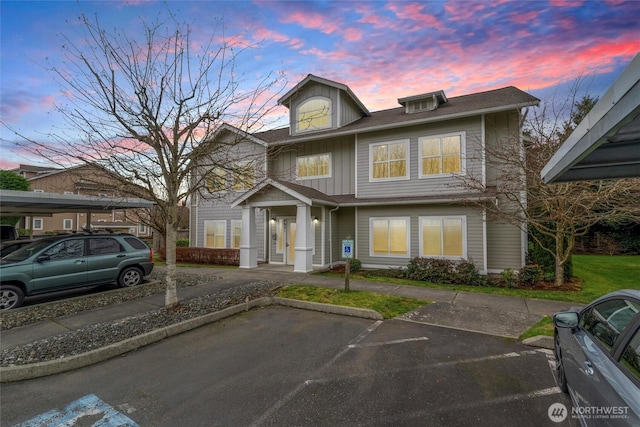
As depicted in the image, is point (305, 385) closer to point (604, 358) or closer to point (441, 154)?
point (604, 358)

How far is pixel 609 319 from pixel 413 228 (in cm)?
1023

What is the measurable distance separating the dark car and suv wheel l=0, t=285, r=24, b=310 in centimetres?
1093

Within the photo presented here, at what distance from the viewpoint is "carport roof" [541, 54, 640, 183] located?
7.34 ft

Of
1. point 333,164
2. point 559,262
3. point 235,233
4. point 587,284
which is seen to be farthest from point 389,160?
→ point 235,233

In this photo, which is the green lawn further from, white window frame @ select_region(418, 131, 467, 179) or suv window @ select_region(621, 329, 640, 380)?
suv window @ select_region(621, 329, 640, 380)

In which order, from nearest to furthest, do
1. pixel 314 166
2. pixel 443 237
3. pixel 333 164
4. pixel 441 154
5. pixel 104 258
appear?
pixel 104 258 < pixel 443 237 < pixel 441 154 < pixel 333 164 < pixel 314 166

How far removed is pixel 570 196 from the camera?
32.1ft

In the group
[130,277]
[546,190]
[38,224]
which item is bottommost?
[130,277]

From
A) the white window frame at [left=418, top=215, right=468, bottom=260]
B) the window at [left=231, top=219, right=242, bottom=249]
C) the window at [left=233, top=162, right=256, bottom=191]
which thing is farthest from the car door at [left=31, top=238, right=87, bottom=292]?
the white window frame at [left=418, top=215, right=468, bottom=260]

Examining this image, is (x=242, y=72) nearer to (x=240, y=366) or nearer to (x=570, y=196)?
(x=240, y=366)

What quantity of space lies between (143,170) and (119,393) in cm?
477

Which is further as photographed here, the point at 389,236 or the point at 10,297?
the point at 389,236

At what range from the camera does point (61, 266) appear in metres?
8.03

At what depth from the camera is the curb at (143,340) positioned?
4.28 meters
